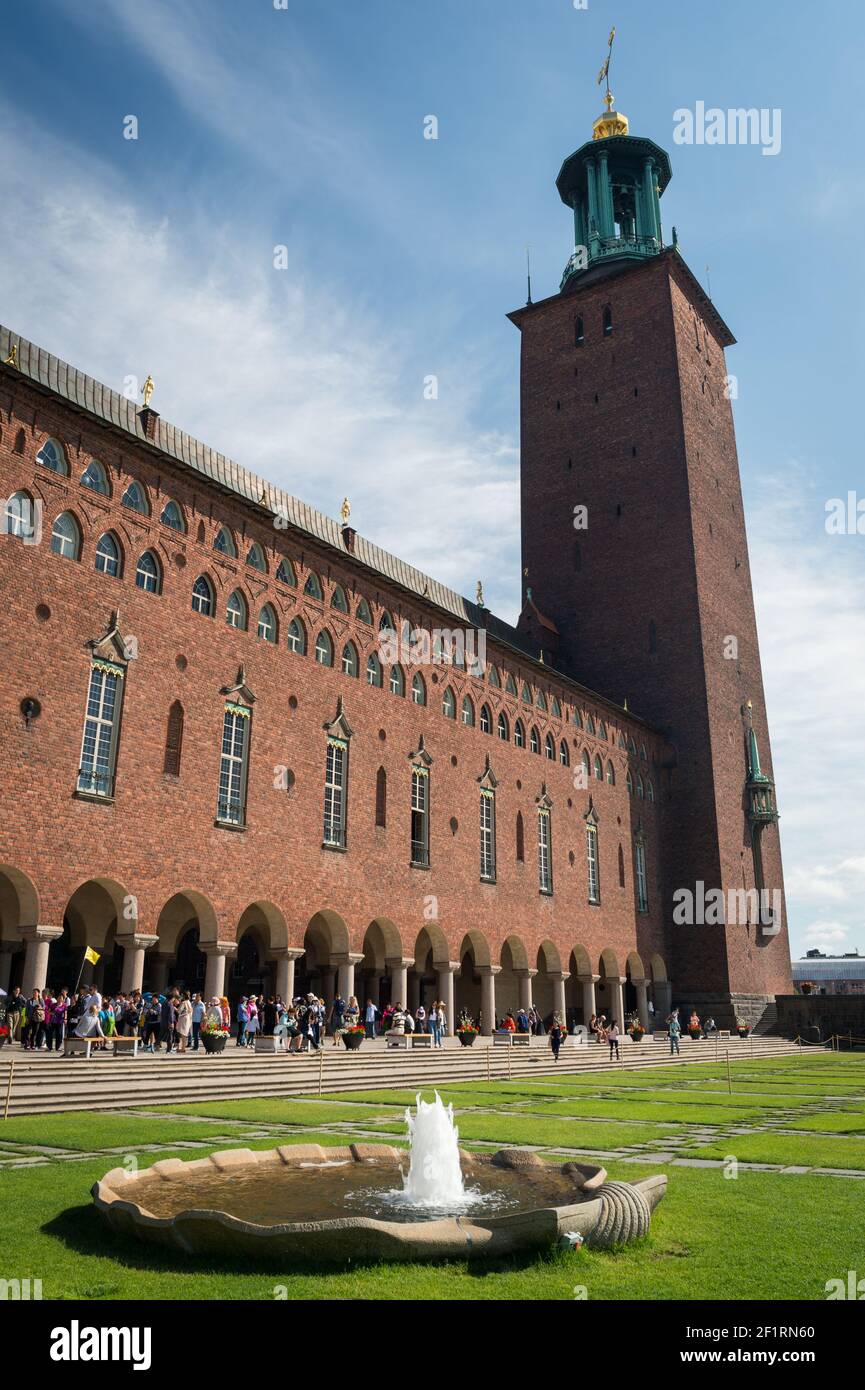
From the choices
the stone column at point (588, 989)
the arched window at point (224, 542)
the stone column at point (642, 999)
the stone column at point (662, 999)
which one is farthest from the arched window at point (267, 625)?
the stone column at point (662, 999)

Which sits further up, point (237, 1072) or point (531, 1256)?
point (237, 1072)

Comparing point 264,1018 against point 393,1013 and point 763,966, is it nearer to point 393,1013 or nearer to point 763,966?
point 393,1013

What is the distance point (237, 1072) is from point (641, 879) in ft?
103

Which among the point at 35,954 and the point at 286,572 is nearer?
the point at 35,954

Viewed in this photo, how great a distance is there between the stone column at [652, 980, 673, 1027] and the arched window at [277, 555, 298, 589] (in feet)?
95.7

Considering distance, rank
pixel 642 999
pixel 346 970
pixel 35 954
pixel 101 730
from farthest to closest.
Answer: pixel 642 999
pixel 346 970
pixel 101 730
pixel 35 954

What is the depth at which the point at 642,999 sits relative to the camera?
151ft

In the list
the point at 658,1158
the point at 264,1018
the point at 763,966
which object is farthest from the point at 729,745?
the point at 658,1158

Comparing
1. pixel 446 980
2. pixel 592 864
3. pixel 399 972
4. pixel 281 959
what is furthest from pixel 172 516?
pixel 592 864

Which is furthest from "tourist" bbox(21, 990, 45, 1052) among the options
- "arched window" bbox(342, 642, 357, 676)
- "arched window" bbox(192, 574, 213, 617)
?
"arched window" bbox(342, 642, 357, 676)

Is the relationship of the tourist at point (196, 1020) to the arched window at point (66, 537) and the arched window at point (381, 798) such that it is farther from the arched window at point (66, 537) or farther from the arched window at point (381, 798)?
the arched window at point (66, 537)

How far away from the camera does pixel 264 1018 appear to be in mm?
26500

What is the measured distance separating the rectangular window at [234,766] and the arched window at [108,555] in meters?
4.46

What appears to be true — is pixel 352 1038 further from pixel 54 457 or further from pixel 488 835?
pixel 54 457
